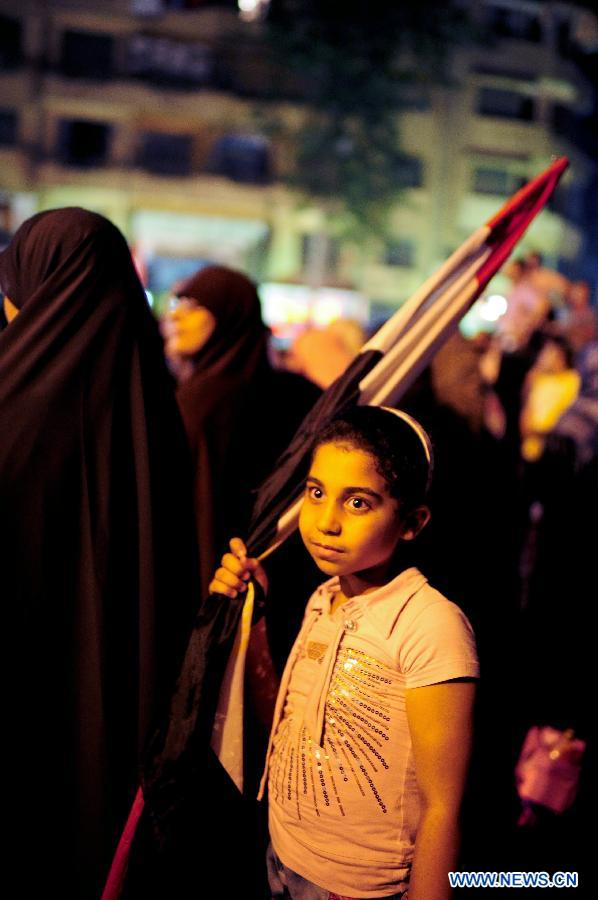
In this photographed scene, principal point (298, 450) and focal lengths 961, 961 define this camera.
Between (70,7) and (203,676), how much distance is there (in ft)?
114

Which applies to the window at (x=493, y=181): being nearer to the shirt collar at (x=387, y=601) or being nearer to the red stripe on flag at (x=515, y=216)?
the red stripe on flag at (x=515, y=216)

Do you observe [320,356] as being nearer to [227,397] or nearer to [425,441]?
[227,397]

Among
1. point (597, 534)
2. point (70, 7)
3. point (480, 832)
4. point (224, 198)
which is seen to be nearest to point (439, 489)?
point (480, 832)

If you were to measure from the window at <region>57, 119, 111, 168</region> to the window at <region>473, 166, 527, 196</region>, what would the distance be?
14.0m

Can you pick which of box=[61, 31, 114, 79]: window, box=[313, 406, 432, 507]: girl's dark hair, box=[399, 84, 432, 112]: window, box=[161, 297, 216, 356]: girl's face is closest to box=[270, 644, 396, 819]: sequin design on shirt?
box=[313, 406, 432, 507]: girl's dark hair

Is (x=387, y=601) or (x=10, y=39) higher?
(x=387, y=601)

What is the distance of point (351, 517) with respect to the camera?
1.97 meters

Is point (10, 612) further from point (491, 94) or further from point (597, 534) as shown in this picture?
point (491, 94)

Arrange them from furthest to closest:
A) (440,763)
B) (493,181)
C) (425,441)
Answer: (493,181), (425,441), (440,763)

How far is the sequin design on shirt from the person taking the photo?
1.90m

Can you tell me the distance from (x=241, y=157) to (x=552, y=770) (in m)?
33.7

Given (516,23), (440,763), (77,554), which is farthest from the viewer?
(516,23)

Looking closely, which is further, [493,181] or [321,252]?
[493,181]

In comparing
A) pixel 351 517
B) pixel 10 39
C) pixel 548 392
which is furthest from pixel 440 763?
pixel 10 39
